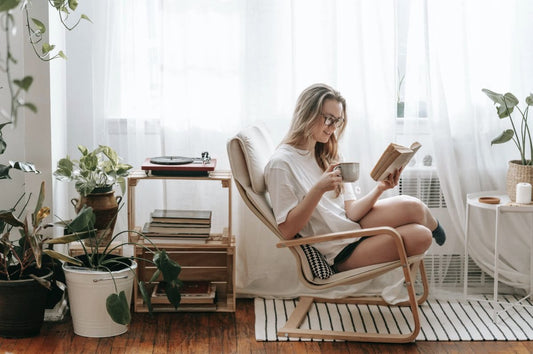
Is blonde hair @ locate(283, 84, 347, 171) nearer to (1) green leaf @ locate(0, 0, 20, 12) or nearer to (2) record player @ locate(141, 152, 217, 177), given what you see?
(2) record player @ locate(141, 152, 217, 177)

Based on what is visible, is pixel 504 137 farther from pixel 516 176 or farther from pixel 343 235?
pixel 343 235

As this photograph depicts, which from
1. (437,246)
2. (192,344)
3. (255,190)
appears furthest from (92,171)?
(437,246)

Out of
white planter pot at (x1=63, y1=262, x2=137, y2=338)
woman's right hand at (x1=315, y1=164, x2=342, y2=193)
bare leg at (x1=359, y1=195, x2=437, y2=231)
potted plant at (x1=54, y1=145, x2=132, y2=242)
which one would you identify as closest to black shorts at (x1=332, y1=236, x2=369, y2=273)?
bare leg at (x1=359, y1=195, x2=437, y2=231)

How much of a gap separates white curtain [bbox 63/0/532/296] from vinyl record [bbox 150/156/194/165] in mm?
174

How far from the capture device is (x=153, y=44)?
3398mm

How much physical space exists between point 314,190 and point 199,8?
1116mm

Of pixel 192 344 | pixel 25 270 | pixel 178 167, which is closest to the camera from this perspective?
pixel 192 344

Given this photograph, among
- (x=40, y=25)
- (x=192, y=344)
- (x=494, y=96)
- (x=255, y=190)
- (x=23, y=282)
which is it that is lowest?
(x=192, y=344)

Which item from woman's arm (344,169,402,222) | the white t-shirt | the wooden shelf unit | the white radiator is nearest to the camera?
the white t-shirt

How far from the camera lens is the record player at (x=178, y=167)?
10.4 ft

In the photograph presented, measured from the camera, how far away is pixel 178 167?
125 inches

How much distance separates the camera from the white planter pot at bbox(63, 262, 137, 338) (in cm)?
296

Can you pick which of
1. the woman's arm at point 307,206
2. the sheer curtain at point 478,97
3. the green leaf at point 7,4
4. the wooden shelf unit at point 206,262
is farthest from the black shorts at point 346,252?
the green leaf at point 7,4

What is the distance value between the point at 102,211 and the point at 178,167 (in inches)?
15.2
